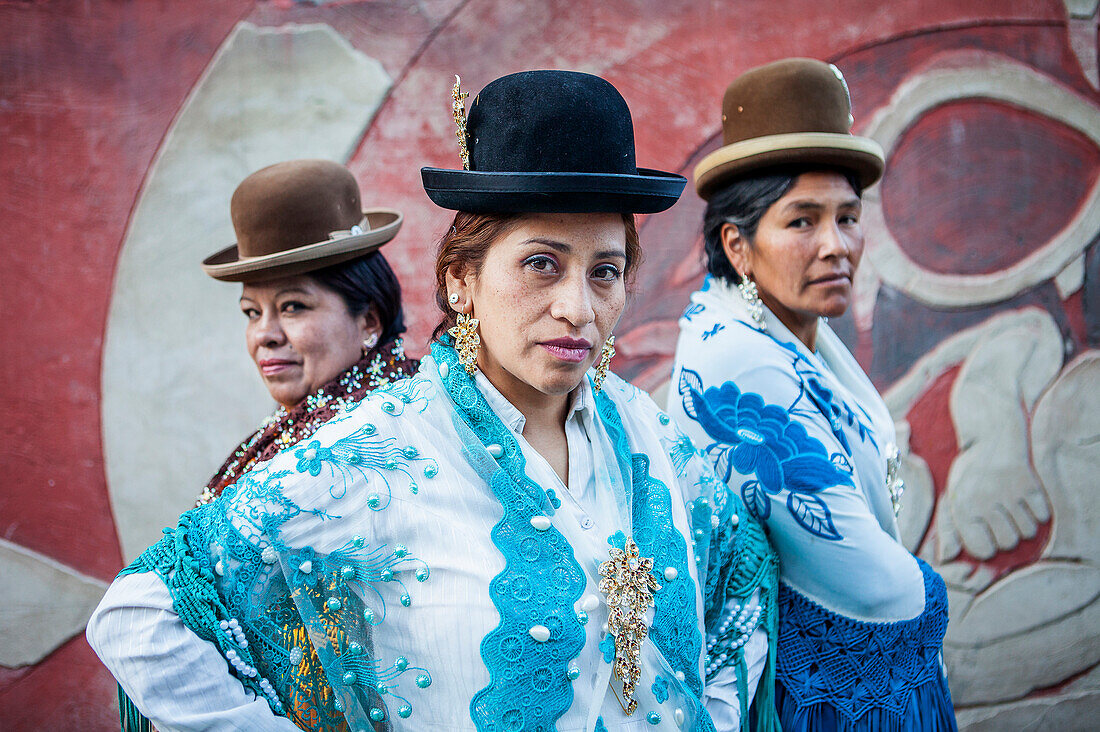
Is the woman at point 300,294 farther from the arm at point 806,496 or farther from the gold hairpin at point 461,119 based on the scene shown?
the arm at point 806,496

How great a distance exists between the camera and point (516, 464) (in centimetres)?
151

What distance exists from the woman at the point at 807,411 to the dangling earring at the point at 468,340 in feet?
2.84

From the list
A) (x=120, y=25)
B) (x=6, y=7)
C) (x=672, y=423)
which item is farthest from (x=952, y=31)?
(x=6, y=7)

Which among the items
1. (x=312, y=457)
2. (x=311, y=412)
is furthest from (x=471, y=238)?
(x=311, y=412)

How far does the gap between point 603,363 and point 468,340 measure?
1.00ft

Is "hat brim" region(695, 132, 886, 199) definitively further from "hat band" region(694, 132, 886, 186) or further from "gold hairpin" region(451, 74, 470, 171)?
"gold hairpin" region(451, 74, 470, 171)

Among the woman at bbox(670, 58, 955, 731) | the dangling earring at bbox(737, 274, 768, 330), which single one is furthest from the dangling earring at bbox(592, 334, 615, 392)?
the dangling earring at bbox(737, 274, 768, 330)

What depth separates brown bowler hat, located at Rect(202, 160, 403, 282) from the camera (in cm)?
230

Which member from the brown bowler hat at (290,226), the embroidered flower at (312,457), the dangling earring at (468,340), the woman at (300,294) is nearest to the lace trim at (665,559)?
the dangling earring at (468,340)

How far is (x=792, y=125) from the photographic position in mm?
2316

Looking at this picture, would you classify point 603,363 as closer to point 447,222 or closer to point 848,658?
point 848,658

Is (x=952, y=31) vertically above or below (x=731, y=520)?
above

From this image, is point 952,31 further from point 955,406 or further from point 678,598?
point 678,598

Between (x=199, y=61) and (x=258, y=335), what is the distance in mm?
1846
